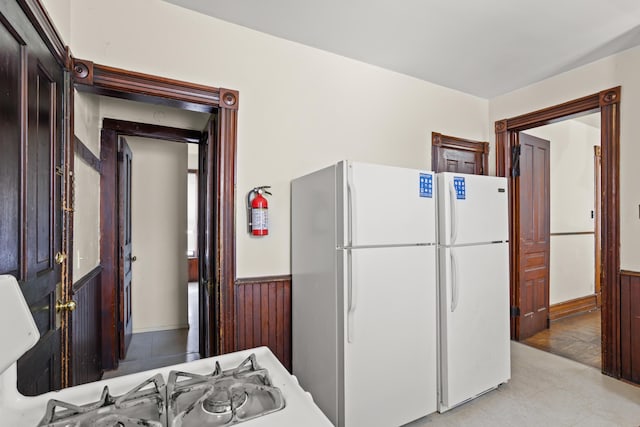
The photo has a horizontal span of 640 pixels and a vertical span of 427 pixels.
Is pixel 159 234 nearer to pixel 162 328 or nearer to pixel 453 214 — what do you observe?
pixel 162 328

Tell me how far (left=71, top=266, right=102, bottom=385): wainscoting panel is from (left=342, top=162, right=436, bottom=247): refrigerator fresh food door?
1.60m

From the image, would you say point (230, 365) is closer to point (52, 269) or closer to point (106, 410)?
point (106, 410)

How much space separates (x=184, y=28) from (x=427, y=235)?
2.05 m

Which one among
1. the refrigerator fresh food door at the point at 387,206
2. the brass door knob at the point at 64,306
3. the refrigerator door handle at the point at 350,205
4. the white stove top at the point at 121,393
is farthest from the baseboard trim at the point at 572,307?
the brass door knob at the point at 64,306

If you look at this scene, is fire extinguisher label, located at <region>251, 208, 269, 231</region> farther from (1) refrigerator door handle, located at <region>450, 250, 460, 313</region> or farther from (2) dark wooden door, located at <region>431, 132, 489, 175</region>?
(2) dark wooden door, located at <region>431, 132, 489, 175</region>

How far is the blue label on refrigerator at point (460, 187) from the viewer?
85.1 inches

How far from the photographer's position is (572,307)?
420 cm

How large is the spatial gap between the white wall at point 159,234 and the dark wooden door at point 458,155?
2.94 metres

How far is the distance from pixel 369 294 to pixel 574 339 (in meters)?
2.94

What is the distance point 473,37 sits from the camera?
2338mm

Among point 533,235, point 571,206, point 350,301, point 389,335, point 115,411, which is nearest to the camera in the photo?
point 115,411

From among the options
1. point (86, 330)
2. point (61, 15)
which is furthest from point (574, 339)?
point (61, 15)

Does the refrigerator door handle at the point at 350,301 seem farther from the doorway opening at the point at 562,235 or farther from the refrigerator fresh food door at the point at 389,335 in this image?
the doorway opening at the point at 562,235

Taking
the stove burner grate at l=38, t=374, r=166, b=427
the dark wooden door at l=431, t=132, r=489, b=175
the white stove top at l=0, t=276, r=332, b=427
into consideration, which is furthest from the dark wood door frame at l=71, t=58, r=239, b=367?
the dark wooden door at l=431, t=132, r=489, b=175
